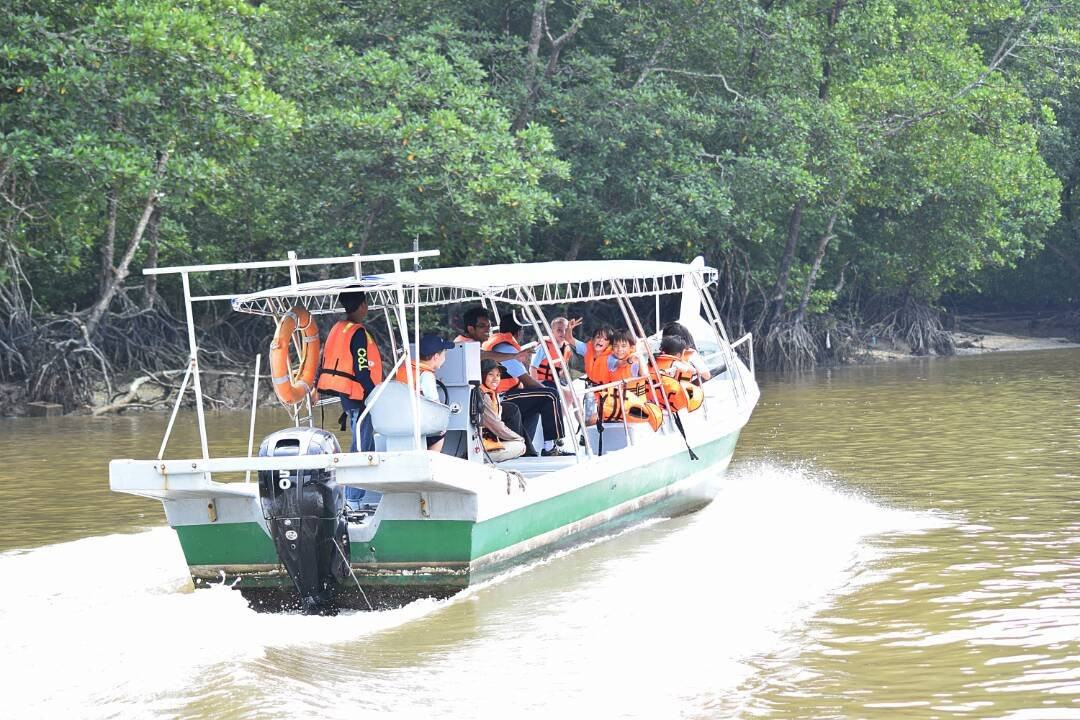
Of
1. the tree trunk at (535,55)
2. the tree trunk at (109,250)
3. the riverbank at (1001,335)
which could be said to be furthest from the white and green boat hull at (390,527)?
the riverbank at (1001,335)

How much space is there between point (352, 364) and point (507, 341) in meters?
1.76

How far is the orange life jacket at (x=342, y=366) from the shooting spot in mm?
7828

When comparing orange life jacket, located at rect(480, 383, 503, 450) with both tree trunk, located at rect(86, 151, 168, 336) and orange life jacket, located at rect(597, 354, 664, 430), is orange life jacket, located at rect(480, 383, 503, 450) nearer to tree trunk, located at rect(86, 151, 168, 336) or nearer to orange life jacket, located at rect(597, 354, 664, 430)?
orange life jacket, located at rect(597, 354, 664, 430)

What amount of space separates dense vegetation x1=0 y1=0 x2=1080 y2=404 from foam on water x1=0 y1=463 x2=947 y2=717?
843 cm

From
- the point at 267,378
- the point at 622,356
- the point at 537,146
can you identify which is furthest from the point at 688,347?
the point at 537,146

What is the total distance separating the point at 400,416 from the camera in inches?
292

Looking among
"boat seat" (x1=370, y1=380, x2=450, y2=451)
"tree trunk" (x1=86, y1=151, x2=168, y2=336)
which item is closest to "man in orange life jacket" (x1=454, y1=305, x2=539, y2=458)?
"boat seat" (x1=370, y1=380, x2=450, y2=451)

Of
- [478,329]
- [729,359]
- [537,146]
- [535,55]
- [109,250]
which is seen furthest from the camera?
[535,55]

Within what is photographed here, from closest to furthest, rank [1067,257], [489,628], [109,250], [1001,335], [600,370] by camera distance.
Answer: [489,628] → [600,370] → [109,250] → [1001,335] → [1067,257]

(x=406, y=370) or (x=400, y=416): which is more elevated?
(x=406, y=370)

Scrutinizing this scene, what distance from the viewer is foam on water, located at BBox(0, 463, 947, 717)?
5633 millimetres

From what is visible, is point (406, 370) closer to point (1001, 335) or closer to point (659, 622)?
point (659, 622)

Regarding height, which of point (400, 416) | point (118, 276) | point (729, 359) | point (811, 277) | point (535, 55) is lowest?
point (400, 416)

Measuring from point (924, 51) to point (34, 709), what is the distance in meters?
22.1
